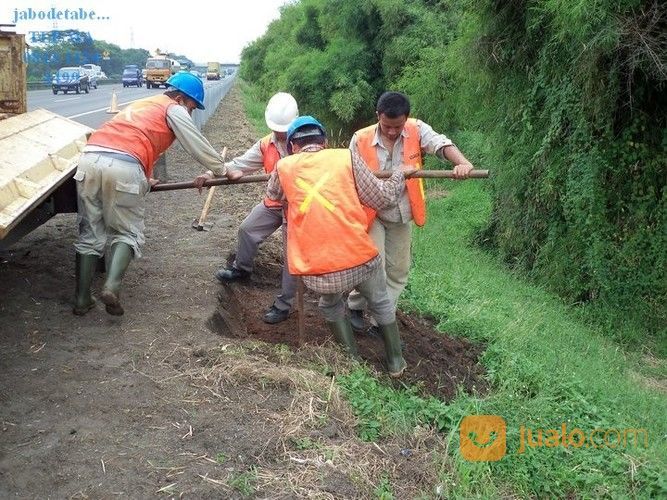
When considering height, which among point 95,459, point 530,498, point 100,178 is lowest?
point 530,498

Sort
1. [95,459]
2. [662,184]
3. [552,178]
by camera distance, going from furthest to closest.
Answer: [552,178]
[662,184]
[95,459]

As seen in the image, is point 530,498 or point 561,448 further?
point 561,448

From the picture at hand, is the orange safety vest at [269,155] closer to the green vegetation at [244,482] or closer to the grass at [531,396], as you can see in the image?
the grass at [531,396]

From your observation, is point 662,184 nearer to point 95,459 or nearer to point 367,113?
point 95,459

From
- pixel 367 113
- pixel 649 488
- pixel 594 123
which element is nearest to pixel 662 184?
pixel 594 123

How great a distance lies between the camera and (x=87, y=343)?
4680 mm

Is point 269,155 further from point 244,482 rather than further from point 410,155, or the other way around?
point 244,482

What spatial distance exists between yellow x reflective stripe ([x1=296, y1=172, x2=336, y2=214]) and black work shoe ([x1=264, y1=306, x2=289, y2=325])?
1607 millimetres

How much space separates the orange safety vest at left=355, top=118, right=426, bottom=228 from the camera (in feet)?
16.6

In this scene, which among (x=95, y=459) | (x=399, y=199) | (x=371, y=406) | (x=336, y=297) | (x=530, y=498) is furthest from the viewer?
(x=399, y=199)

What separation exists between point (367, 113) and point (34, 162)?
13.3m

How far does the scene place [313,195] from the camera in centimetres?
433

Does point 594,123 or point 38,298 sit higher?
point 594,123

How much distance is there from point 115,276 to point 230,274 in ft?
4.42
